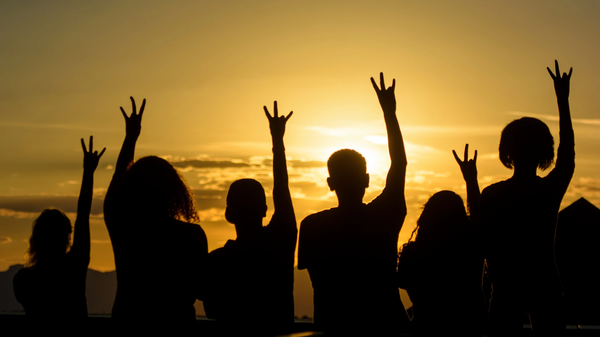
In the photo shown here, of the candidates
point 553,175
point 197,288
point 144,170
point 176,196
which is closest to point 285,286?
point 197,288

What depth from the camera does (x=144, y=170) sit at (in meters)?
2.98

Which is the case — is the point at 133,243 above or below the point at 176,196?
below

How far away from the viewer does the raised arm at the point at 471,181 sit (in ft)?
12.9

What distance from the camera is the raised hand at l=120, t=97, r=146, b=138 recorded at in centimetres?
426

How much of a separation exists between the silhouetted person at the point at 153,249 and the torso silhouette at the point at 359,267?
62 cm

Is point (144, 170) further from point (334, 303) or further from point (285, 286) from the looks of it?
point (334, 303)

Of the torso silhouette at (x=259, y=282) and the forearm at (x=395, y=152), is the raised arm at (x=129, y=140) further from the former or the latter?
the forearm at (x=395, y=152)

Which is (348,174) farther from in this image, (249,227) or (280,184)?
(249,227)

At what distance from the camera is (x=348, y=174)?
2939mm

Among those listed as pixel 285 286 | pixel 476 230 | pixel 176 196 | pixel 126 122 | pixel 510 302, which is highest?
pixel 126 122

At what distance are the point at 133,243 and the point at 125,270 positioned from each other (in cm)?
15

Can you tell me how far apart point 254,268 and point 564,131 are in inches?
87.4

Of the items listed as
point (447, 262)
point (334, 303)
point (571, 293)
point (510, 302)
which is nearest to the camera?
point (334, 303)

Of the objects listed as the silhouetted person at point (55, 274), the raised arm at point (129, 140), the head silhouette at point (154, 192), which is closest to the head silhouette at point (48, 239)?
the silhouetted person at point (55, 274)
